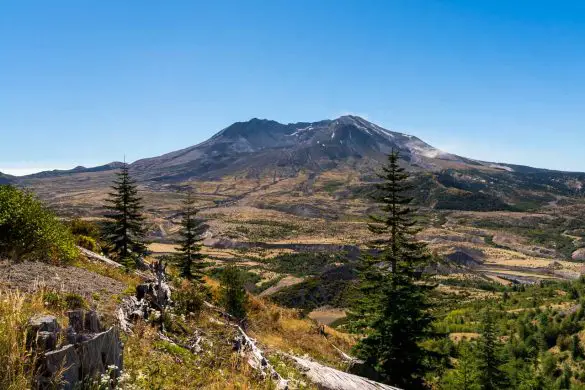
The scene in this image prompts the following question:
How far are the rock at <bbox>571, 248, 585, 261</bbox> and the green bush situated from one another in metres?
166

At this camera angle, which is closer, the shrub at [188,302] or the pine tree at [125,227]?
the shrub at [188,302]

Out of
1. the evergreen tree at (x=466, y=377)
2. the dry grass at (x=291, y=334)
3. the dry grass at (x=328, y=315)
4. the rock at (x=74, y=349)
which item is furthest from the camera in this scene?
the dry grass at (x=328, y=315)

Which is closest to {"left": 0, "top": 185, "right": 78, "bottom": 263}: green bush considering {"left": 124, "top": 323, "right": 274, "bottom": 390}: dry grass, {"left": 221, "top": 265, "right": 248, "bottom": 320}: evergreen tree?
{"left": 124, "top": 323, "right": 274, "bottom": 390}: dry grass

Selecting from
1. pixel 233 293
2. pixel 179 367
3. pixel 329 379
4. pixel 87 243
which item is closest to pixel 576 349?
pixel 233 293

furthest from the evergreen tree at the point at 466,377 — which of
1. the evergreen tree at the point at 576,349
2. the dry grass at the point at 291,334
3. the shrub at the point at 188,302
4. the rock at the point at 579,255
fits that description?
the rock at the point at 579,255

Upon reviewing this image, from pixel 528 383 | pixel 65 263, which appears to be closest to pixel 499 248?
pixel 528 383

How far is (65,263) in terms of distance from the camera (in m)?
13.5

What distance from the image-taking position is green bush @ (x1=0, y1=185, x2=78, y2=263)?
1225 cm

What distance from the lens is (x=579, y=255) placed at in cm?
14562

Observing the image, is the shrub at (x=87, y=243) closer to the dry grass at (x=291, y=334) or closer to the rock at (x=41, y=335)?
the dry grass at (x=291, y=334)

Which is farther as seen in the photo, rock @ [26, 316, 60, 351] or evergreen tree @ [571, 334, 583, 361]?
evergreen tree @ [571, 334, 583, 361]

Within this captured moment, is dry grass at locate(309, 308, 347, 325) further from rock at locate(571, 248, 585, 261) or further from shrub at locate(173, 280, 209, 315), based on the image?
rock at locate(571, 248, 585, 261)

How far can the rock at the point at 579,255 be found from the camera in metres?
143

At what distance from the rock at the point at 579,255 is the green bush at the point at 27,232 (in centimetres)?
16607
